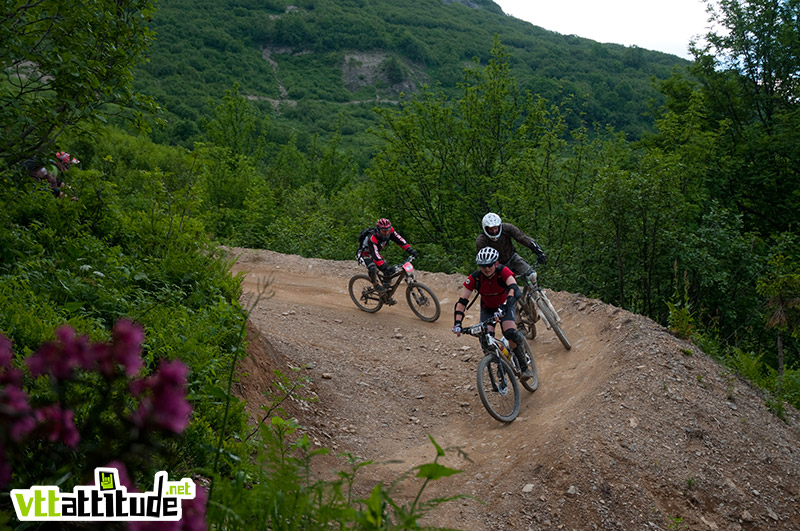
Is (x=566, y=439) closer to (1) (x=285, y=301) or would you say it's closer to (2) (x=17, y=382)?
(2) (x=17, y=382)

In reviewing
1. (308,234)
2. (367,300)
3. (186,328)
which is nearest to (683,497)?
(186,328)

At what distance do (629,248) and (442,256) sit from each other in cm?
706

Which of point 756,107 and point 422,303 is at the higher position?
point 756,107

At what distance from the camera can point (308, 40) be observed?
12694cm

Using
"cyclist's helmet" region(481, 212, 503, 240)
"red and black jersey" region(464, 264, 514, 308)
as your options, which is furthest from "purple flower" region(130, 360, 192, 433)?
"cyclist's helmet" region(481, 212, 503, 240)

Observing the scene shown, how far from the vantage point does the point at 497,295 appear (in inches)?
323

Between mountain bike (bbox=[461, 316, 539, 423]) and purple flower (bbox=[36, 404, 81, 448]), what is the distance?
252 inches

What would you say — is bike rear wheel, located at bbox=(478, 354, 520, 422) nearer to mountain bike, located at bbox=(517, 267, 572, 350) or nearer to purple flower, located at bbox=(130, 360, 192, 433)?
mountain bike, located at bbox=(517, 267, 572, 350)

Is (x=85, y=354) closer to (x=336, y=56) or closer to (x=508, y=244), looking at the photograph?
(x=508, y=244)

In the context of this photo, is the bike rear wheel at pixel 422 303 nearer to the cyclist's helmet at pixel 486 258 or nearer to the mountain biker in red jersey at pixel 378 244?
the mountain biker in red jersey at pixel 378 244

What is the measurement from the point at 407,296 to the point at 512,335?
14.9 ft

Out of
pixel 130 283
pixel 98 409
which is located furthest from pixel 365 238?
pixel 98 409

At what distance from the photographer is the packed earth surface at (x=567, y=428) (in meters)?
5.72

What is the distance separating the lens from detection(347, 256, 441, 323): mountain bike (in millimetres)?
12234
